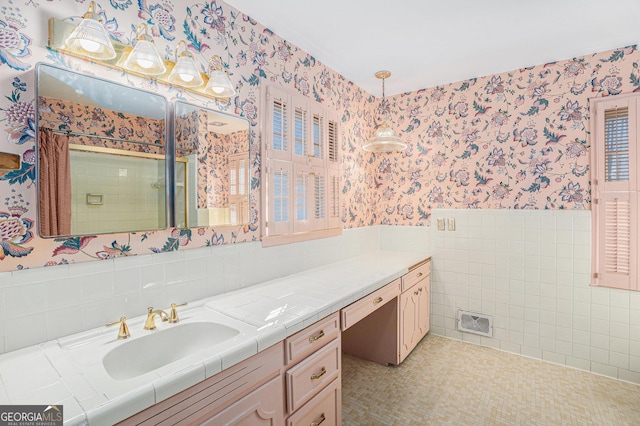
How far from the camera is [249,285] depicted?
78.2 inches

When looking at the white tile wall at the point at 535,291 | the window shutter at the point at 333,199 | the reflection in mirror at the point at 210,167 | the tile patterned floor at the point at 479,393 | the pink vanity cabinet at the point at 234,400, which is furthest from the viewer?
the window shutter at the point at 333,199

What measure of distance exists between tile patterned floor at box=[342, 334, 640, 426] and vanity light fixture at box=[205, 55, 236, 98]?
2090mm

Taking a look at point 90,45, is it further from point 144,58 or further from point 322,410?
point 322,410

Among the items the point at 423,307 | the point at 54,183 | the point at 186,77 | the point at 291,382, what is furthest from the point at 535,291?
the point at 54,183

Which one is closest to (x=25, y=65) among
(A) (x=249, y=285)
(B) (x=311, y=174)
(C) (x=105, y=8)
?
(C) (x=105, y=8)

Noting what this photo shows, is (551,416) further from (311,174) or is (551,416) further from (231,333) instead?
(311,174)

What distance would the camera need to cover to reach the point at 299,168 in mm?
2414

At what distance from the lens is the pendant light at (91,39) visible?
1.21 m

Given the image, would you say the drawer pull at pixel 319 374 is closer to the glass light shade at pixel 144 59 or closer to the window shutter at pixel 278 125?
the window shutter at pixel 278 125

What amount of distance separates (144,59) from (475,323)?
3.24 meters

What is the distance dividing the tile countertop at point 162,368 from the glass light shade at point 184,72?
3.71 ft

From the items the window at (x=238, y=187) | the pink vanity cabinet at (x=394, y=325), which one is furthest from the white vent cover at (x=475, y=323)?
the window at (x=238, y=187)

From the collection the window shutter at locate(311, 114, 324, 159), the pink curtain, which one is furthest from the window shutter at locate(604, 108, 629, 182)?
the pink curtain

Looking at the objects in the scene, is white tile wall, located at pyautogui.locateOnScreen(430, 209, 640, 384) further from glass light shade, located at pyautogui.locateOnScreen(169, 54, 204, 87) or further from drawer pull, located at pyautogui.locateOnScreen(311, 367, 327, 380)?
glass light shade, located at pyautogui.locateOnScreen(169, 54, 204, 87)
